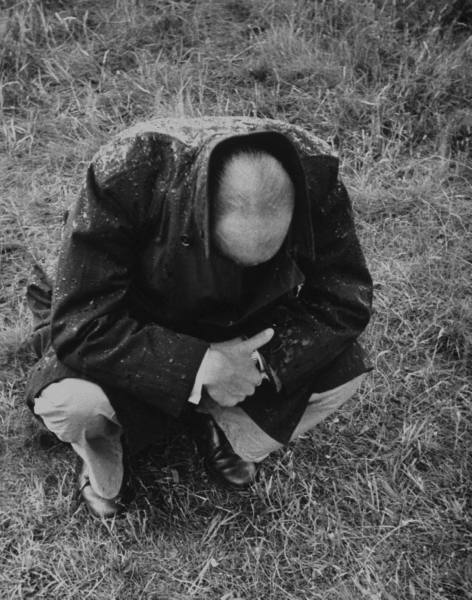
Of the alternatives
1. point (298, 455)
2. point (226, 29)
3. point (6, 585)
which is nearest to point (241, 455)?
point (298, 455)

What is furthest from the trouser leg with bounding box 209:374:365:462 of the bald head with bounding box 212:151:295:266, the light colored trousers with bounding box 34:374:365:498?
the bald head with bounding box 212:151:295:266

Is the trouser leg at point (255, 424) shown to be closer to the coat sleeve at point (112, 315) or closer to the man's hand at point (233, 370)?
the man's hand at point (233, 370)

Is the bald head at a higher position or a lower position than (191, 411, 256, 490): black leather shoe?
higher

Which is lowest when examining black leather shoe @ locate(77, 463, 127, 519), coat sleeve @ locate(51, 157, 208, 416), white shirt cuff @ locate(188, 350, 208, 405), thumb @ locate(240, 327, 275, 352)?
black leather shoe @ locate(77, 463, 127, 519)

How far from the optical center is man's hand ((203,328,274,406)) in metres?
2.29

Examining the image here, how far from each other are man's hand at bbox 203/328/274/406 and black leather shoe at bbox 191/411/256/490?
0.48 metres

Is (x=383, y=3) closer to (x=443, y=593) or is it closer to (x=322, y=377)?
(x=322, y=377)

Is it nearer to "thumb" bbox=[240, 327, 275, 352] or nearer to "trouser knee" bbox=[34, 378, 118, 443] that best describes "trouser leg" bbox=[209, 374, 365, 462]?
"thumb" bbox=[240, 327, 275, 352]

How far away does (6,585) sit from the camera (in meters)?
2.55

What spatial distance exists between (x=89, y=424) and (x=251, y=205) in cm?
98

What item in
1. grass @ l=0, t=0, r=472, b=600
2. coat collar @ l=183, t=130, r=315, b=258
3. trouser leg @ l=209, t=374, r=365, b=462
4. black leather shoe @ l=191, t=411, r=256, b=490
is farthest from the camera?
black leather shoe @ l=191, t=411, r=256, b=490

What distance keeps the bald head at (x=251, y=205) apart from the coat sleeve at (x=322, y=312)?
460 millimetres

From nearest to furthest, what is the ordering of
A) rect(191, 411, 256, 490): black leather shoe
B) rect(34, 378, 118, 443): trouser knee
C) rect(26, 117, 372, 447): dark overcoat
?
rect(26, 117, 372, 447): dark overcoat → rect(34, 378, 118, 443): trouser knee → rect(191, 411, 256, 490): black leather shoe

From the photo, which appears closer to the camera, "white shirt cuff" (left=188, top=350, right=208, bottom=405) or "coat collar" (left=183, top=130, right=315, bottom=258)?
"coat collar" (left=183, top=130, right=315, bottom=258)
